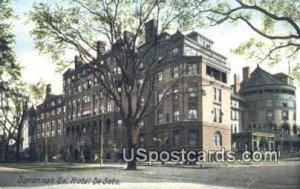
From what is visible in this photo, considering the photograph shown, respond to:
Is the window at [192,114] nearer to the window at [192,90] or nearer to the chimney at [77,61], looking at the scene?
the window at [192,90]

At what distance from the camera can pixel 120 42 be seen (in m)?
13.2

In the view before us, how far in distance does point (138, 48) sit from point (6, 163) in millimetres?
6267

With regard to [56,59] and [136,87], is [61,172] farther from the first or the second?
[136,87]

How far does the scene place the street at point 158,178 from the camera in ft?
30.1

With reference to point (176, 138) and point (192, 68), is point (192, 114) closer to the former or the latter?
point (176, 138)

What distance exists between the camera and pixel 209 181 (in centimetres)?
1152

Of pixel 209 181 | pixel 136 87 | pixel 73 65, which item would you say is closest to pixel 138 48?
pixel 136 87

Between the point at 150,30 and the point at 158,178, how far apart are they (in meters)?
4.86

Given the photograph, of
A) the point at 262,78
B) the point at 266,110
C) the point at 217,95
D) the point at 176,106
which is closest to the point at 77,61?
the point at 176,106

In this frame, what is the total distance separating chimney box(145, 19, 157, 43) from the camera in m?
13.0

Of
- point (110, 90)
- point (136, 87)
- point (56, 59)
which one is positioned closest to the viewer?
point (56, 59)

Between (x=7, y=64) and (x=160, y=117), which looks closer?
(x=7, y=64)

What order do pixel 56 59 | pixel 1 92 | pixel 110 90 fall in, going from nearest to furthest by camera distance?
pixel 1 92 < pixel 56 59 < pixel 110 90

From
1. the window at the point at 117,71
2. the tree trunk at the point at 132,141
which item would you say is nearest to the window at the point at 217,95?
the tree trunk at the point at 132,141
